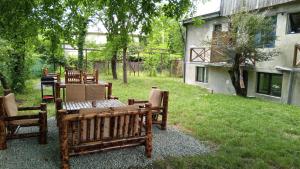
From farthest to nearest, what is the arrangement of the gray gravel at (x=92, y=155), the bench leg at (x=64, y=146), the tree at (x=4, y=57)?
1. the tree at (x=4, y=57)
2. the gray gravel at (x=92, y=155)
3. the bench leg at (x=64, y=146)

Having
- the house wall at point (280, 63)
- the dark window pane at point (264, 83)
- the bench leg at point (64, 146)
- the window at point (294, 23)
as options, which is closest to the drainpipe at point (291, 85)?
the house wall at point (280, 63)

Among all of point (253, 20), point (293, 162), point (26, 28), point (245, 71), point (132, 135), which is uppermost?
point (253, 20)

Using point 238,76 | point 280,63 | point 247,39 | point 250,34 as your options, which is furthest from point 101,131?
point 280,63

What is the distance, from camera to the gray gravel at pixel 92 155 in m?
4.06

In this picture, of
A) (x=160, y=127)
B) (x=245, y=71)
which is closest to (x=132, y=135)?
(x=160, y=127)

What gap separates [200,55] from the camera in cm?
1594

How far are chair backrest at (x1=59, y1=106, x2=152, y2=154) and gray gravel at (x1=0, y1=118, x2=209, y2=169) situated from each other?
→ 0.92ft

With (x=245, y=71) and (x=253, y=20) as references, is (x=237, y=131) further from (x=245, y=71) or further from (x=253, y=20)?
(x=245, y=71)

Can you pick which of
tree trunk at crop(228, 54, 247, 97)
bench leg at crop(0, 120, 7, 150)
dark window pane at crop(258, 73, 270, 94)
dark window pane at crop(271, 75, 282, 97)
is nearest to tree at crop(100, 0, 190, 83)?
bench leg at crop(0, 120, 7, 150)

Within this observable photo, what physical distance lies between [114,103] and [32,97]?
554 cm

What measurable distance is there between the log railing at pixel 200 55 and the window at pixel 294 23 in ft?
15.9

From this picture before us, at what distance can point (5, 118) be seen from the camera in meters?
4.59

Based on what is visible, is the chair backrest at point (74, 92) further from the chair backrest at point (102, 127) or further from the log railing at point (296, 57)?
the log railing at point (296, 57)

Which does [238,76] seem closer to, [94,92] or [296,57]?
[296,57]
